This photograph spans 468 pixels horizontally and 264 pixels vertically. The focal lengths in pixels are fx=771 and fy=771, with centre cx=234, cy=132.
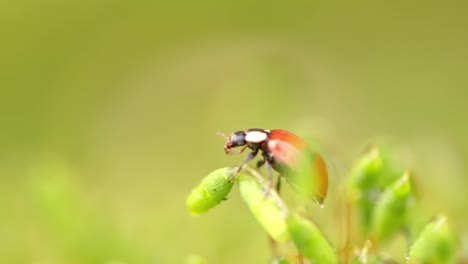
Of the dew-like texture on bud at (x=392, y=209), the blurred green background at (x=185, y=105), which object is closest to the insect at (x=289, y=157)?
the dew-like texture on bud at (x=392, y=209)

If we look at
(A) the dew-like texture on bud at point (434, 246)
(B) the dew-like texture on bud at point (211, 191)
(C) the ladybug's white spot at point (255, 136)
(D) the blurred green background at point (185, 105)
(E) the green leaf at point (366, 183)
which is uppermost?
(D) the blurred green background at point (185, 105)

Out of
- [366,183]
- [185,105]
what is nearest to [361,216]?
[366,183]

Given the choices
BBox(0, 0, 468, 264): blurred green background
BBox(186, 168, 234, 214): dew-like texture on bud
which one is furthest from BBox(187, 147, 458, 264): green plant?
BBox(0, 0, 468, 264): blurred green background

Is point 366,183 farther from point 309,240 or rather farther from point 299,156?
point 309,240

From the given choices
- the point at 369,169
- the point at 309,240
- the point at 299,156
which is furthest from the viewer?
the point at 369,169

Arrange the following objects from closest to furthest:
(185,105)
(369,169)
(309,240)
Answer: (309,240) < (369,169) < (185,105)

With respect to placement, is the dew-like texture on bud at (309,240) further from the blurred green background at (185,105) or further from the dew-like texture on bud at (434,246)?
the blurred green background at (185,105)
